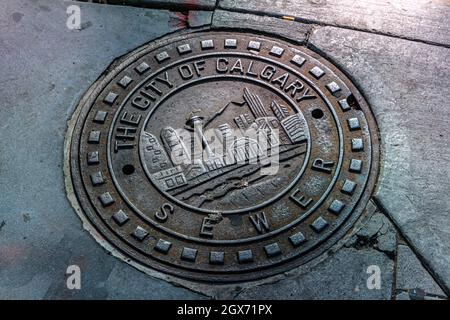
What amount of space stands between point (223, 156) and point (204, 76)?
64 cm

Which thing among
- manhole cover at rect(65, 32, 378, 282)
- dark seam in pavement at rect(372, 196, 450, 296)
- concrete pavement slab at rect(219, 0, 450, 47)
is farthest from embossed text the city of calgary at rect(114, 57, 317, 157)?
dark seam in pavement at rect(372, 196, 450, 296)

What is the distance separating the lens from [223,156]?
11.1ft

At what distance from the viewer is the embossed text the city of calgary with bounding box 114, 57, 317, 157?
3527mm

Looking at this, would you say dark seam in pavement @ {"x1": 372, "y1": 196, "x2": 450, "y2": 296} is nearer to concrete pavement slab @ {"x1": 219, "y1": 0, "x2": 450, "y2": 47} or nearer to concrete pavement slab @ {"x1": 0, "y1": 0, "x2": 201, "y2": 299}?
concrete pavement slab @ {"x1": 0, "y1": 0, "x2": 201, "y2": 299}

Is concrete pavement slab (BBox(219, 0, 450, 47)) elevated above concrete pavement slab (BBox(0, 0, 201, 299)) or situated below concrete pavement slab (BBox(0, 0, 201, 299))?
above

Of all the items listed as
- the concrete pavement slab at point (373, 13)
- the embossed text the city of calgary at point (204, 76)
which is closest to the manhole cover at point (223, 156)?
the embossed text the city of calgary at point (204, 76)

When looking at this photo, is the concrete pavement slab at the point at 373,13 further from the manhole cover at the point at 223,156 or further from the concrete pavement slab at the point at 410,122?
the manhole cover at the point at 223,156

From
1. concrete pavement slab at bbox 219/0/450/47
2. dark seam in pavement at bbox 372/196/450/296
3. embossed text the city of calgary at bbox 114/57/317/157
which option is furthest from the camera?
concrete pavement slab at bbox 219/0/450/47

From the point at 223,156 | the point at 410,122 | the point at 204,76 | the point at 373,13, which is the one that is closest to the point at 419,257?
the point at 410,122

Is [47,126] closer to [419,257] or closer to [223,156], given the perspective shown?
[223,156]

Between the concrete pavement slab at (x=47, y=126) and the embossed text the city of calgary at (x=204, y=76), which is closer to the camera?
the concrete pavement slab at (x=47, y=126)

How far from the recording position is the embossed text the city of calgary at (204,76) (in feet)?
11.6
